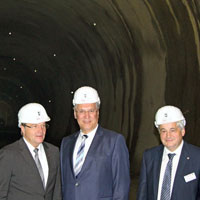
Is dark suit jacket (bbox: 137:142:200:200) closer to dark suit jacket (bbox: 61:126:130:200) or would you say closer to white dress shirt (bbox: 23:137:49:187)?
dark suit jacket (bbox: 61:126:130:200)

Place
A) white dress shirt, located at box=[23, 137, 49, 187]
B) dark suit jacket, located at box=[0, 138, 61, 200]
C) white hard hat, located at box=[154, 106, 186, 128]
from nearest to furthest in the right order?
dark suit jacket, located at box=[0, 138, 61, 200] → white hard hat, located at box=[154, 106, 186, 128] → white dress shirt, located at box=[23, 137, 49, 187]

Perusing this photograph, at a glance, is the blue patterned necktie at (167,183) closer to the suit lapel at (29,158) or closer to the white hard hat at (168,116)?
the white hard hat at (168,116)

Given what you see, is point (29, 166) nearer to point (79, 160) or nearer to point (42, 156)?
point (42, 156)

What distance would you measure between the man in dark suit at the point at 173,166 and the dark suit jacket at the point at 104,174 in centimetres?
29

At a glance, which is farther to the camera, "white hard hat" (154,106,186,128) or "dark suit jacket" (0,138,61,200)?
"white hard hat" (154,106,186,128)

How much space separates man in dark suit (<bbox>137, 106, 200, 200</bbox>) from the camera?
399cm

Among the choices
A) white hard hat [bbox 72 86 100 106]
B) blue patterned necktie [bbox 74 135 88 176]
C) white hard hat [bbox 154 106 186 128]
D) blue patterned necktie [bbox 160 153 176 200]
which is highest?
white hard hat [bbox 72 86 100 106]

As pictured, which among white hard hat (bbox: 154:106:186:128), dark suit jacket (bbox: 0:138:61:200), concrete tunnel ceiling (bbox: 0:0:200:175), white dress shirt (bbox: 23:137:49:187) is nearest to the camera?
dark suit jacket (bbox: 0:138:61:200)

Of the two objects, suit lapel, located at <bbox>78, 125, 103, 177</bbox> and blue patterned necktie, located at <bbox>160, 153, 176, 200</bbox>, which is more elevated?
suit lapel, located at <bbox>78, 125, 103, 177</bbox>

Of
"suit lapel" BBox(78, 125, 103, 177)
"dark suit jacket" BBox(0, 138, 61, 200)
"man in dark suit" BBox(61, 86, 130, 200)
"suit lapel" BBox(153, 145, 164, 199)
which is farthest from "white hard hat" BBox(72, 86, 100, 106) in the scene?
"suit lapel" BBox(153, 145, 164, 199)

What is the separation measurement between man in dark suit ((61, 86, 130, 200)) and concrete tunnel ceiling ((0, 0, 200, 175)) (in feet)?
6.52

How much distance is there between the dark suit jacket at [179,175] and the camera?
157 inches

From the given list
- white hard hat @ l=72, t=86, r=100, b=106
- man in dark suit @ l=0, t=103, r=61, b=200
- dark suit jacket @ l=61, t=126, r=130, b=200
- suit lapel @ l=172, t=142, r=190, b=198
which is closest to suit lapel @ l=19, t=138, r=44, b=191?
man in dark suit @ l=0, t=103, r=61, b=200

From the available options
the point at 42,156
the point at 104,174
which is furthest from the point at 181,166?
the point at 42,156
